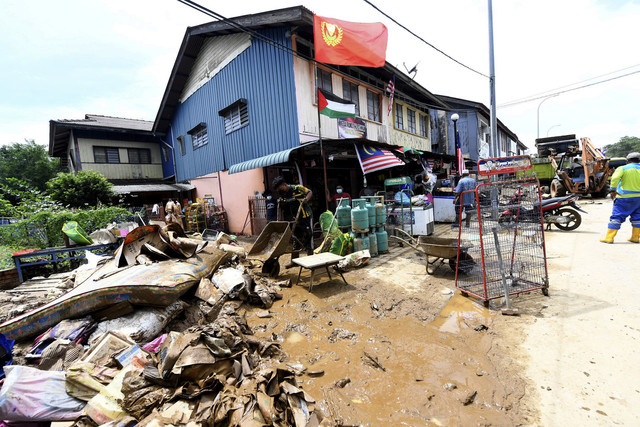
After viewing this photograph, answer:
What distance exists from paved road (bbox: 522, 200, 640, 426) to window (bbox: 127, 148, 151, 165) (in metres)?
23.5

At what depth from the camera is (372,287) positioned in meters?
5.09

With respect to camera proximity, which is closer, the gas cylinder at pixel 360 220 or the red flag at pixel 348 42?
the gas cylinder at pixel 360 220

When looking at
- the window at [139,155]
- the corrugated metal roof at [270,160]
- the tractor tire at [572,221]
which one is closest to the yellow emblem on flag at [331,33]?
the corrugated metal roof at [270,160]

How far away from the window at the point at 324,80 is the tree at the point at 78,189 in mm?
13390

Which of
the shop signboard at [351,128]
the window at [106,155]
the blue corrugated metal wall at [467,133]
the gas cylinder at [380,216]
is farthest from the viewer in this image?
the blue corrugated metal wall at [467,133]

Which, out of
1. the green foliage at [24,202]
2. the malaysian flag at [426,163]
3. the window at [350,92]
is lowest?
A: the green foliage at [24,202]

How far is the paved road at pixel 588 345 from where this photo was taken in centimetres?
217

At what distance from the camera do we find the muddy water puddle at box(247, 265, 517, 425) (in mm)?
2295

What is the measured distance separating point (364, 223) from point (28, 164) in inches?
1769

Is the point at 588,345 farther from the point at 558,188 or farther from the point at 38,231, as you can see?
the point at 558,188

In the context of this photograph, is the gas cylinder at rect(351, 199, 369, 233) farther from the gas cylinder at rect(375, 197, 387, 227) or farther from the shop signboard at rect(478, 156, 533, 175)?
the shop signboard at rect(478, 156, 533, 175)

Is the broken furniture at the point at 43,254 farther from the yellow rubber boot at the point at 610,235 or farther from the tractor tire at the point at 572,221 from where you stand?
the tractor tire at the point at 572,221

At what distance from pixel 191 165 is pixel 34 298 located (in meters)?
12.7

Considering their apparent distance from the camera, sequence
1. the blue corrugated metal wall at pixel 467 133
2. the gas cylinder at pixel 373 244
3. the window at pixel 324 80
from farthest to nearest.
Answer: the blue corrugated metal wall at pixel 467 133 < the window at pixel 324 80 < the gas cylinder at pixel 373 244
